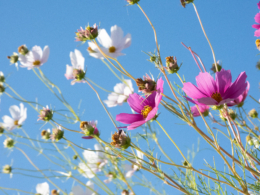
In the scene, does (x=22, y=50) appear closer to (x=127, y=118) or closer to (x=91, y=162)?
(x=91, y=162)

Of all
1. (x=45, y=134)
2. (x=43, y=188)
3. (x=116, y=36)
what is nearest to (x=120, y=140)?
(x=116, y=36)

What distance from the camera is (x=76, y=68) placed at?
97 cm

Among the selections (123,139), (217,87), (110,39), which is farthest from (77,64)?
(217,87)

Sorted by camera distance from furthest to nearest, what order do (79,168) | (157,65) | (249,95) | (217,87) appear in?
(79,168) → (249,95) → (157,65) → (217,87)

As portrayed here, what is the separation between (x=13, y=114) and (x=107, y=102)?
674 millimetres

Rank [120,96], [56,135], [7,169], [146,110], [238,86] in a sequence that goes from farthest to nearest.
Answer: [7,169] → [120,96] → [56,135] → [146,110] → [238,86]

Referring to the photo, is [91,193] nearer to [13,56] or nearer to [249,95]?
[249,95]

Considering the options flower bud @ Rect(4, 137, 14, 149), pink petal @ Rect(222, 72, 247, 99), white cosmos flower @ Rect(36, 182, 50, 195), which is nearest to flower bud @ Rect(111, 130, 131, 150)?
pink petal @ Rect(222, 72, 247, 99)

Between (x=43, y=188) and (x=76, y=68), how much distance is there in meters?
0.60

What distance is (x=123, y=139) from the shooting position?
1.94 feet

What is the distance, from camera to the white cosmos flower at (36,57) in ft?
3.94

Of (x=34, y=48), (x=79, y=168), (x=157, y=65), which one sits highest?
(x=34, y=48)

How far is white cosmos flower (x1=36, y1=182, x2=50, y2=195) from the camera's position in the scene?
1.17m

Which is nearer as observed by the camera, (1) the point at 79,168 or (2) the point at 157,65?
(2) the point at 157,65
